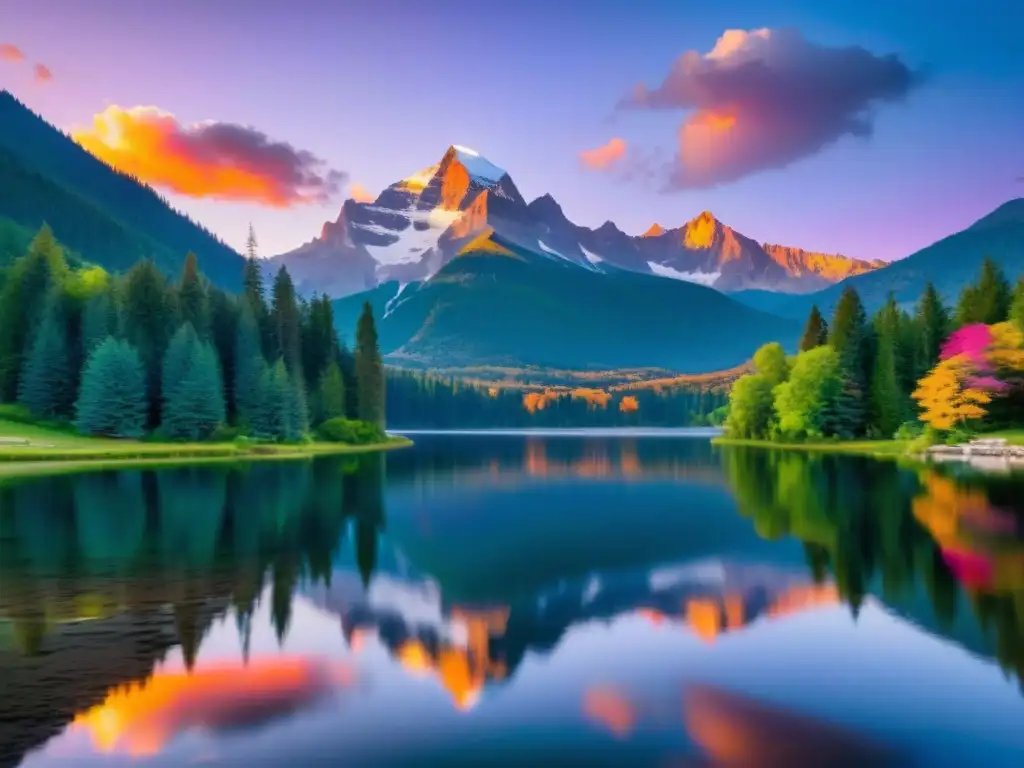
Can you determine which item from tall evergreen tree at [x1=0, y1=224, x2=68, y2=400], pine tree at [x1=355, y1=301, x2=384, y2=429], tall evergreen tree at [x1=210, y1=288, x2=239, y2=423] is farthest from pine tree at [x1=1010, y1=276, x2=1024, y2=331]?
tall evergreen tree at [x1=0, y1=224, x2=68, y2=400]

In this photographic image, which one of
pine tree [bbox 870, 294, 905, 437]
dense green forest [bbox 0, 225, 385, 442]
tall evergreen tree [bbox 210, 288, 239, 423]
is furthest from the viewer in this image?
pine tree [bbox 870, 294, 905, 437]

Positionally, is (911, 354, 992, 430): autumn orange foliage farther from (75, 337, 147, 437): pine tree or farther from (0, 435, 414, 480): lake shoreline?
(75, 337, 147, 437): pine tree

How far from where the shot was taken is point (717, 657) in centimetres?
1930

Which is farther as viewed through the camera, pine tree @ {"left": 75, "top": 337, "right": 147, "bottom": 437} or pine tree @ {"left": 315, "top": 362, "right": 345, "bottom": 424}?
pine tree @ {"left": 315, "top": 362, "right": 345, "bottom": 424}

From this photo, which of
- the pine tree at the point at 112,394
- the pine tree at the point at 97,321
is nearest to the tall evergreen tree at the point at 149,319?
the pine tree at the point at 97,321

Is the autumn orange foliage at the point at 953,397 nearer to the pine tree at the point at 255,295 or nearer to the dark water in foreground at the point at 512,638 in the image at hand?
the dark water in foreground at the point at 512,638

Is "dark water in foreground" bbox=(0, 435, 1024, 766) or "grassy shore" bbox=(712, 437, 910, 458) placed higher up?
"grassy shore" bbox=(712, 437, 910, 458)

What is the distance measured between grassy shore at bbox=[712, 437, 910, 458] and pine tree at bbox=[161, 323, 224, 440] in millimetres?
74747

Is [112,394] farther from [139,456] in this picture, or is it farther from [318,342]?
[318,342]

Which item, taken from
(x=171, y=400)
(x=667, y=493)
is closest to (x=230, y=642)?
(x=667, y=493)

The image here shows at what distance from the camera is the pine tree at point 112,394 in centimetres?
9562

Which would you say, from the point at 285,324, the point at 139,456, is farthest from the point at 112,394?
the point at 285,324

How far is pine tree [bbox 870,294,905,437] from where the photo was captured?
376 ft

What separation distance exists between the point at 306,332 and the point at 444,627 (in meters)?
115
